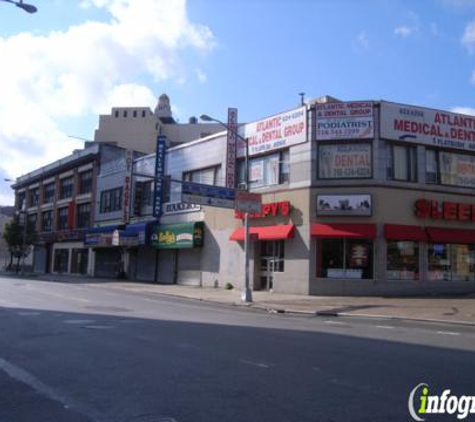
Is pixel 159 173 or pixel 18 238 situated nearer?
pixel 159 173

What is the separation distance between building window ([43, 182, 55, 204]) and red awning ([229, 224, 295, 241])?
122ft

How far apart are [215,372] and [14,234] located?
54974 millimetres

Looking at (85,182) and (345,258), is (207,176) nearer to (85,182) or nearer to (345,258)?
(345,258)

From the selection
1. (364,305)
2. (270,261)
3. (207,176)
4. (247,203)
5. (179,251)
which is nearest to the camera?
(364,305)

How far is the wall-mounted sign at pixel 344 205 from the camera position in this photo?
87.0ft

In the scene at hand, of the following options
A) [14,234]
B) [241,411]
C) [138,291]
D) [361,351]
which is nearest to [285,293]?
[138,291]

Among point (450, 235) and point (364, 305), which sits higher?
point (450, 235)

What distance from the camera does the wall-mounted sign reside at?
2653 cm

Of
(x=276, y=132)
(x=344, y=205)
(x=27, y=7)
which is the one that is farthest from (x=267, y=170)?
(x=27, y=7)

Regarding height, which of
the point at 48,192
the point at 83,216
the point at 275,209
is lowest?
the point at 275,209

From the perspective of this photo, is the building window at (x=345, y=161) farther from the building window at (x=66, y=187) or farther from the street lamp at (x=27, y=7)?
the building window at (x=66, y=187)

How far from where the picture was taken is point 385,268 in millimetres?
26578

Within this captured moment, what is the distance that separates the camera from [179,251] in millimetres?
37312

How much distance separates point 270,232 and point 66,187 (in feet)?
118
